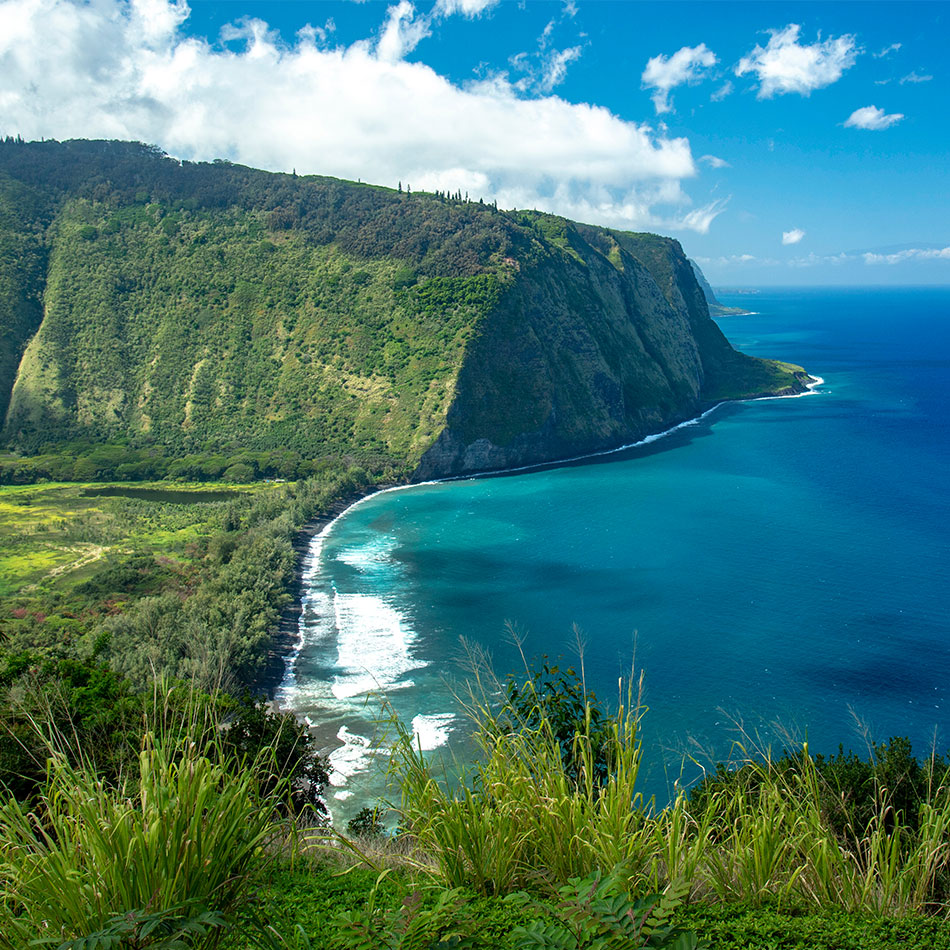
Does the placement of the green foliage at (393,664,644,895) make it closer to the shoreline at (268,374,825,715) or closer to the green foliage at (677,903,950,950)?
the green foliage at (677,903,950,950)

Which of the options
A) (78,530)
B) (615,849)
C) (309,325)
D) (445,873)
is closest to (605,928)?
(615,849)

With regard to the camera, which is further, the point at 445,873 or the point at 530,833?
the point at 445,873

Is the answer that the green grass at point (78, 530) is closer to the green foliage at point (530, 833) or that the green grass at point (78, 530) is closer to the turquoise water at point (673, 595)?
the turquoise water at point (673, 595)

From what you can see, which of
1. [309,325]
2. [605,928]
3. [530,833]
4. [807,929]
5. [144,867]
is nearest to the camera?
[605,928]

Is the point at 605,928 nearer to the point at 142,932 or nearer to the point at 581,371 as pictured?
the point at 142,932

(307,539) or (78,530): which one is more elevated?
(78,530)

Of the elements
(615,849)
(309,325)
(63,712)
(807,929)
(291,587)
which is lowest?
(291,587)
